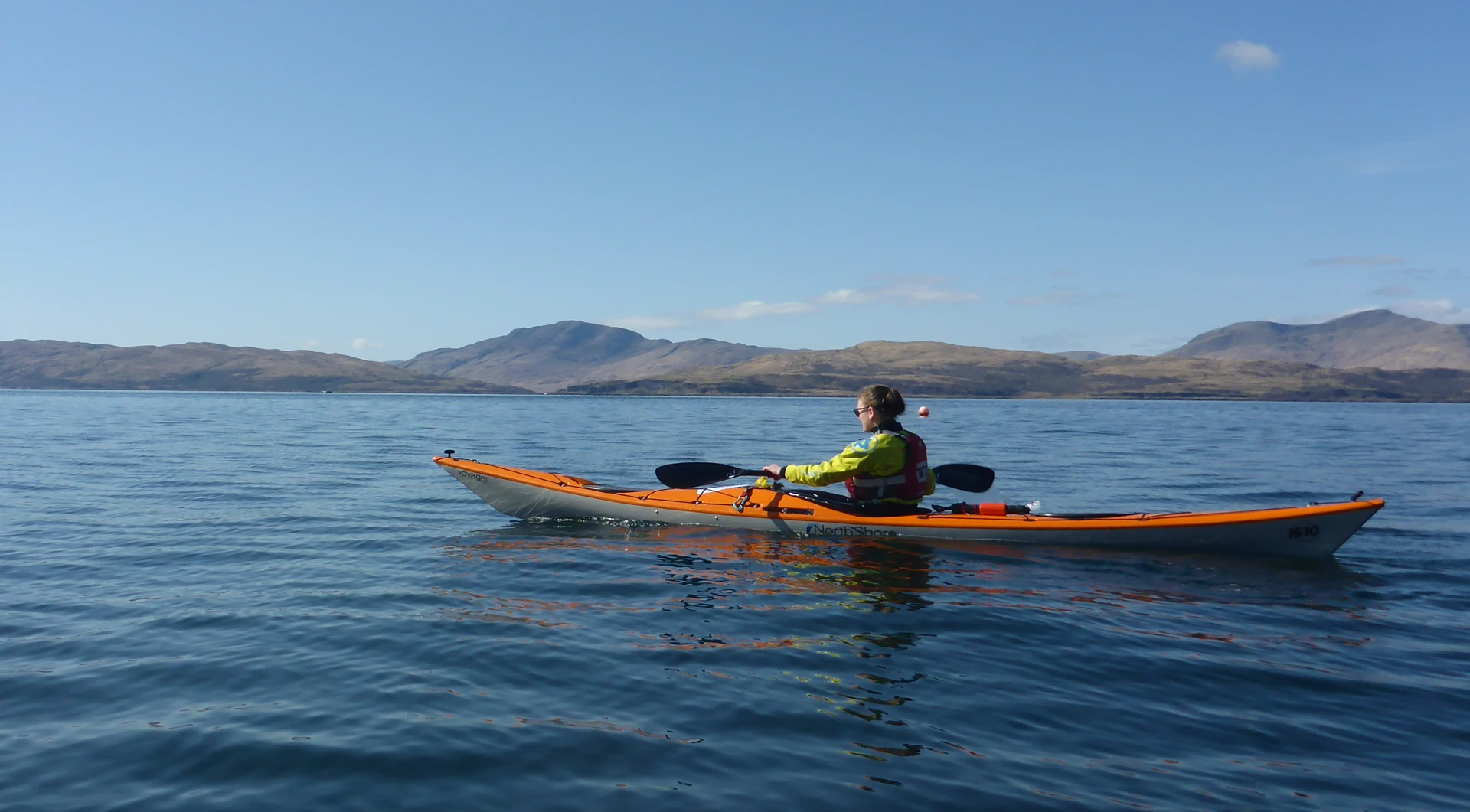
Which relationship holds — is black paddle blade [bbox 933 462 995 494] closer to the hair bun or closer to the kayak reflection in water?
the kayak reflection in water

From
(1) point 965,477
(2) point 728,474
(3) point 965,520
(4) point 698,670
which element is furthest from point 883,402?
(4) point 698,670

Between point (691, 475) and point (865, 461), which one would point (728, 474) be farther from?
point (865, 461)

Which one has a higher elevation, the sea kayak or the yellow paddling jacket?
the yellow paddling jacket

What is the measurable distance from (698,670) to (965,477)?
20.3 ft

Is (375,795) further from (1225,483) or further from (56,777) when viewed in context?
(1225,483)

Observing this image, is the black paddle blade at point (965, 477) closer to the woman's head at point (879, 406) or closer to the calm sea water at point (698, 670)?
the calm sea water at point (698, 670)

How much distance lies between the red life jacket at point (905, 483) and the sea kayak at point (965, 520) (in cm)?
25

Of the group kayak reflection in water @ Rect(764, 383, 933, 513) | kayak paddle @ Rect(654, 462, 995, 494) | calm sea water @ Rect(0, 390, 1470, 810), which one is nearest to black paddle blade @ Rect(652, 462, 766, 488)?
kayak paddle @ Rect(654, 462, 995, 494)

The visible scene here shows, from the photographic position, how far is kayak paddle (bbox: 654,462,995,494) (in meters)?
10.9

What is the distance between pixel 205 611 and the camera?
281 inches

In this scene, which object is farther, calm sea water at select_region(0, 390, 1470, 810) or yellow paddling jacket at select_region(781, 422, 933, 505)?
yellow paddling jacket at select_region(781, 422, 933, 505)

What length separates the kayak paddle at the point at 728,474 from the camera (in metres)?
10.9

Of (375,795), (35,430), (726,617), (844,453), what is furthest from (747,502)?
(35,430)

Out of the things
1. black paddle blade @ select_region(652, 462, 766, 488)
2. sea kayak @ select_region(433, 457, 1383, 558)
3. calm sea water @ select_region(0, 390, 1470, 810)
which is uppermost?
black paddle blade @ select_region(652, 462, 766, 488)
